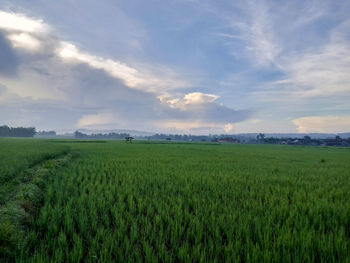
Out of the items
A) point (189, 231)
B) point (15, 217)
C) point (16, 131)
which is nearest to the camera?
point (189, 231)

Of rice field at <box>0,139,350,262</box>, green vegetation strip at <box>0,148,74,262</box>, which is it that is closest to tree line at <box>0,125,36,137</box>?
green vegetation strip at <box>0,148,74,262</box>

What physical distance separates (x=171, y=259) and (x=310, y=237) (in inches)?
86.4

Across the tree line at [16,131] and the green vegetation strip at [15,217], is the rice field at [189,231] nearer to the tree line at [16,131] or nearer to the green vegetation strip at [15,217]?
→ the green vegetation strip at [15,217]

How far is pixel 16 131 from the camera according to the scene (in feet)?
454

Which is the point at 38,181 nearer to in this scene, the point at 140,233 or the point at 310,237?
the point at 140,233

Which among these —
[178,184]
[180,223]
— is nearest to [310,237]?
[180,223]

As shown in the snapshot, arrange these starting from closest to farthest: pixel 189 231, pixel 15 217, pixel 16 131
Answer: pixel 189 231, pixel 15 217, pixel 16 131

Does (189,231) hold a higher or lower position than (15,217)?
lower

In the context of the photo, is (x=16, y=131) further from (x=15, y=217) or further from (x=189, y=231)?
(x=189, y=231)

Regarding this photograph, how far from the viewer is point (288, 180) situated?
676cm

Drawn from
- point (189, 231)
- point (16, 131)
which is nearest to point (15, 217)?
point (189, 231)

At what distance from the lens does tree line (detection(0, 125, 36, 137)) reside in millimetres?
131875

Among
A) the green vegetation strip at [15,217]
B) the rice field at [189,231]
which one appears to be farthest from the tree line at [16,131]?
the rice field at [189,231]

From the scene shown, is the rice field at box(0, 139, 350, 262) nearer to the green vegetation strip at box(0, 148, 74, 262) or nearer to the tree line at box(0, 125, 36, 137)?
the green vegetation strip at box(0, 148, 74, 262)
